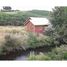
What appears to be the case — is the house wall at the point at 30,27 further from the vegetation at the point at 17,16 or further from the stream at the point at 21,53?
the stream at the point at 21,53

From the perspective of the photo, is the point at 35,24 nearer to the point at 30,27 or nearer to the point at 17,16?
the point at 30,27

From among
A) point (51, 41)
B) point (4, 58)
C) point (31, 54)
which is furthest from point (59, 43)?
point (4, 58)

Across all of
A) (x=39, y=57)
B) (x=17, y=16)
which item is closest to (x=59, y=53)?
(x=39, y=57)

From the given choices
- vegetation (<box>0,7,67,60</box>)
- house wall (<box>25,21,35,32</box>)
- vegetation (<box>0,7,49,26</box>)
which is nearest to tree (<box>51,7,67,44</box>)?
vegetation (<box>0,7,67,60</box>)

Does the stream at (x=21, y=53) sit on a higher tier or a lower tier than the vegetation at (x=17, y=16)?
lower

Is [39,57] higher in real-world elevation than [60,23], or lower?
lower

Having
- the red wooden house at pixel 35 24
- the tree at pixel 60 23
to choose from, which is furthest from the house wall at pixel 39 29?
the tree at pixel 60 23

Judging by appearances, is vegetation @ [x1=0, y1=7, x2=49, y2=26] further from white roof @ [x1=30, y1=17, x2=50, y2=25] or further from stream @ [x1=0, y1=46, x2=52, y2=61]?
stream @ [x1=0, y1=46, x2=52, y2=61]

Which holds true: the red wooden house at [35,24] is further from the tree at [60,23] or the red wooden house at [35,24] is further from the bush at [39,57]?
the bush at [39,57]

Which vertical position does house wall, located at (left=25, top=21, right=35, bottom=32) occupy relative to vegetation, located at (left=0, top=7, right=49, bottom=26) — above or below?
below
